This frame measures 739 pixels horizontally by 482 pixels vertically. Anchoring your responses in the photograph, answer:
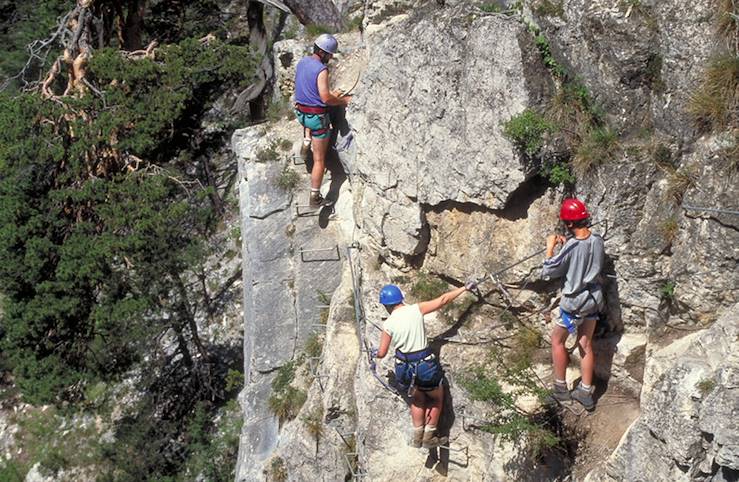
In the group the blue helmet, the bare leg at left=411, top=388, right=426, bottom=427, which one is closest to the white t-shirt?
the blue helmet

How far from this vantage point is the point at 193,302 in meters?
18.2

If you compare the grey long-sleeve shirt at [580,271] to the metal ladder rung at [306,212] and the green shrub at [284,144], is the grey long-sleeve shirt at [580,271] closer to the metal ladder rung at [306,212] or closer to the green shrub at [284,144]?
the metal ladder rung at [306,212]

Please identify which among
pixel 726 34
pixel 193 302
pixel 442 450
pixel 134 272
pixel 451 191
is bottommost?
pixel 193 302

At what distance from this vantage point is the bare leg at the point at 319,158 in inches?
425

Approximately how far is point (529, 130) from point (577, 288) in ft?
4.83

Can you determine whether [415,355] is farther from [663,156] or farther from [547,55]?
[547,55]

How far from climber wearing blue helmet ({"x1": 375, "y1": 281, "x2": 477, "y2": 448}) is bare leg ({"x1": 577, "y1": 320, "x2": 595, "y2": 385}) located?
3.52ft

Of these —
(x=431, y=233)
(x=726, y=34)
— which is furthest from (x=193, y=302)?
(x=726, y=34)

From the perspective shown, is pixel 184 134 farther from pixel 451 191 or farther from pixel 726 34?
pixel 726 34

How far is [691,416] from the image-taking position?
664 centimetres

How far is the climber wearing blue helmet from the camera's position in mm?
8133

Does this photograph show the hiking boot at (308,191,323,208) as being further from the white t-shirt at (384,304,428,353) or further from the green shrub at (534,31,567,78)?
the green shrub at (534,31,567,78)

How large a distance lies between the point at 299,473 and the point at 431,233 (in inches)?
131

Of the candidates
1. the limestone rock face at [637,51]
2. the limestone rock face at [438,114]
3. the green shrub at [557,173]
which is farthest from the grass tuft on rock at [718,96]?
the limestone rock face at [438,114]
